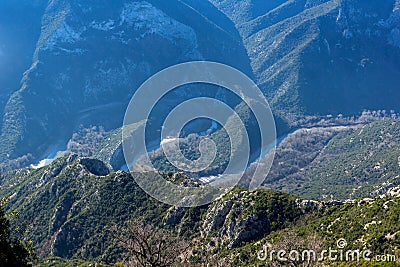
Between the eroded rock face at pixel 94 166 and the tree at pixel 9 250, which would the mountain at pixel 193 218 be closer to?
the eroded rock face at pixel 94 166

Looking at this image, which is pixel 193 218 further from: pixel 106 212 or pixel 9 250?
pixel 9 250

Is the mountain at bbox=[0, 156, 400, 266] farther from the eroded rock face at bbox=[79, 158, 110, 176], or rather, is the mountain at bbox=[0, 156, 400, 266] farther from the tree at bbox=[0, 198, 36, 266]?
the tree at bbox=[0, 198, 36, 266]

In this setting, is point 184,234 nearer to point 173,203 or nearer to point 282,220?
point 173,203

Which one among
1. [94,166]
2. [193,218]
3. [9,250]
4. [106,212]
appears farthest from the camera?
[94,166]

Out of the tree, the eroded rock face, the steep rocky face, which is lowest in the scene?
the tree

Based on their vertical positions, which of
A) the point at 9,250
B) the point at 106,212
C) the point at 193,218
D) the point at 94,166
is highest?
the point at 94,166

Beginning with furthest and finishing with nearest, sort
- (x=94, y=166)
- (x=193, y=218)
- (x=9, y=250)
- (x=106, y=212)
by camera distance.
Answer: (x=94, y=166) < (x=106, y=212) < (x=193, y=218) < (x=9, y=250)

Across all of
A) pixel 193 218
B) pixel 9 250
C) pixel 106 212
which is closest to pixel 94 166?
pixel 106 212

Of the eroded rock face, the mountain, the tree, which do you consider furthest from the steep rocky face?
the tree

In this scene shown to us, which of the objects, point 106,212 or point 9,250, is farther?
point 106,212

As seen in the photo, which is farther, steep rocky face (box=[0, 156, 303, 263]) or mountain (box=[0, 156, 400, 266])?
steep rocky face (box=[0, 156, 303, 263])

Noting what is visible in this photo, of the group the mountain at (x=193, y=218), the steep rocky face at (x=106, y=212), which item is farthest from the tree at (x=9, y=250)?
the steep rocky face at (x=106, y=212)

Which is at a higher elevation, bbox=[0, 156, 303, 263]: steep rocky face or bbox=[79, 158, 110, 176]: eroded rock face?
bbox=[79, 158, 110, 176]: eroded rock face
